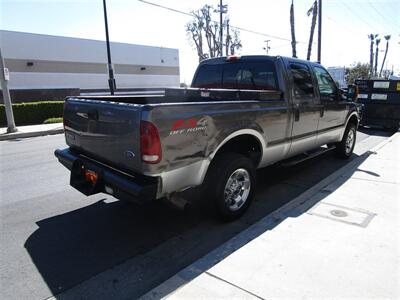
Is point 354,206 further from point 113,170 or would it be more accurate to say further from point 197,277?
point 113,170

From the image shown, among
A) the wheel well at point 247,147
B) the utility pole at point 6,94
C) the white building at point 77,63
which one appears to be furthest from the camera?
the white building at point 77,63

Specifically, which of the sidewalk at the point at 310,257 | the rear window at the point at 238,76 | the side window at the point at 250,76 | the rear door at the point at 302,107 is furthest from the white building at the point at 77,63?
the sidewalk at the point at 310,257

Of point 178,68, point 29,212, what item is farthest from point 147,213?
point 178,68

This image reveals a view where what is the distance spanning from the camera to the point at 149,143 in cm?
293

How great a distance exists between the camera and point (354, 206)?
14.1 ft

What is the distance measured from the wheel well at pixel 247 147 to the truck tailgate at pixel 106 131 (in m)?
1.35

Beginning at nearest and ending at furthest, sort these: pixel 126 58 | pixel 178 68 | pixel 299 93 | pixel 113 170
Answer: pixel 113 170 → pixel 299 93 → pixel 126 58 → pixel 178 68

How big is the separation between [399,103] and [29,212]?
1120 centimetres

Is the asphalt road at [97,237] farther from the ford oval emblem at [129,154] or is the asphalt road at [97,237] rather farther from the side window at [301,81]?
the side window at [301,81]

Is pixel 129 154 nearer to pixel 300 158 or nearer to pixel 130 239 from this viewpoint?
pixel 130 239

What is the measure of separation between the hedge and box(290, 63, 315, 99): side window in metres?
14.0

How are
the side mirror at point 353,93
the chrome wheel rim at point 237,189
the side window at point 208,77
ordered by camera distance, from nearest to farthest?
the chrome wheel rim at point 237,189 → the side window at point 208,77 → the side mirror at point 353,93

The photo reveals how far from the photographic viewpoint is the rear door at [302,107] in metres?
4.92

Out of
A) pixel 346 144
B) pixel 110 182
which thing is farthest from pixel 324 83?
pixel 110 182
